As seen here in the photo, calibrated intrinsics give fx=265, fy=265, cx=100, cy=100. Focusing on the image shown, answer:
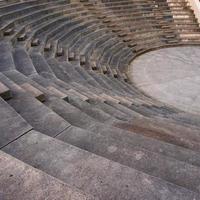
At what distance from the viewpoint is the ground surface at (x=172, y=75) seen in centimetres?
855

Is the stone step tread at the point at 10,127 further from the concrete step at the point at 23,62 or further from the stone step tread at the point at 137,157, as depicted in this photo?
the concrete step at the point at 23,62

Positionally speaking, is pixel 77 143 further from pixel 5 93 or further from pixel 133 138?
pixel 5 93

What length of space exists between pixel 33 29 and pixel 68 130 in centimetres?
778

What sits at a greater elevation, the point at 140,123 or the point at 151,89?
the point at 140,123

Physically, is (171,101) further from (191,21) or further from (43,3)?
(191,21)

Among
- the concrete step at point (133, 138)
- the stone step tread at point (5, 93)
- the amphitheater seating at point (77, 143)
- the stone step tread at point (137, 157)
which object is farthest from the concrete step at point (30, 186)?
the stone step tread at point (5, 93)

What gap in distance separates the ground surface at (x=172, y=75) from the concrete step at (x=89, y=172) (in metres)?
6.25

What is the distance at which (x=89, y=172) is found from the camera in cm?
187

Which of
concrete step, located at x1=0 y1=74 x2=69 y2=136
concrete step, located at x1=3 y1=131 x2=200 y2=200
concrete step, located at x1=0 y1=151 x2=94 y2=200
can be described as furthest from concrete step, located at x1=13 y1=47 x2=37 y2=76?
concrete step, located at x1=0 y1=151 x2=94 y2=200

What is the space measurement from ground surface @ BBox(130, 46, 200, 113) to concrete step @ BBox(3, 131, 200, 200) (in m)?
6.25

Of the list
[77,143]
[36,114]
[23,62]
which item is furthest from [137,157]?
[23,62]

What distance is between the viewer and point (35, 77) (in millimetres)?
5285

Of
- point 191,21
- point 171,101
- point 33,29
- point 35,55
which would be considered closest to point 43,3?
point 33,29

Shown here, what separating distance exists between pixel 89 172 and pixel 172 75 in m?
9.14
